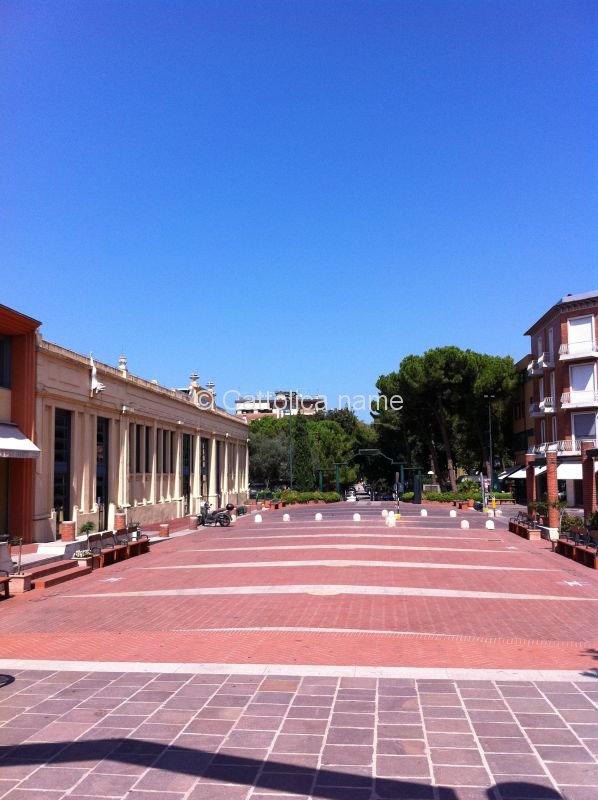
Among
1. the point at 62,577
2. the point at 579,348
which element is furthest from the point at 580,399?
the point at 62,577

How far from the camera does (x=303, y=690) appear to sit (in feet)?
26.1

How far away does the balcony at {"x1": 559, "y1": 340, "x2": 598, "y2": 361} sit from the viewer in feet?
148

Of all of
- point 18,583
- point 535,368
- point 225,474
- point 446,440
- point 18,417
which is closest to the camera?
point 18,583

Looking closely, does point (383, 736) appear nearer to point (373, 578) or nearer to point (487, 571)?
point (373, 578)

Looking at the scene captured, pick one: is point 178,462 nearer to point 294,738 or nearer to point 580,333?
point 580,333

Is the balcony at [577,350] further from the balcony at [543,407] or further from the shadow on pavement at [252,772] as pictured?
the shadow on pavement at [252,772]

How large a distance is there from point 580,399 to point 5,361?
3516 centimetres

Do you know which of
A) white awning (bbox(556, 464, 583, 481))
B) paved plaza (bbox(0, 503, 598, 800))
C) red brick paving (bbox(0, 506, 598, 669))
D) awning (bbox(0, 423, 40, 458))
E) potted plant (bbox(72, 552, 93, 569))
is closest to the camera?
paved plaza (bbox(0, 503, 598, 800))

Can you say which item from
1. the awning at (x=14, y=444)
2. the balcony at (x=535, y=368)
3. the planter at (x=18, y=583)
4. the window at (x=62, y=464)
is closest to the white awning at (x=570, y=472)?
the balcony at (x=535, y=368)

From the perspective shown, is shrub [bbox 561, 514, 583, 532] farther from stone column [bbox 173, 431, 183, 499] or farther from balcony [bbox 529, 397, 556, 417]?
stone column [bbox 173, 431, 183, 499]

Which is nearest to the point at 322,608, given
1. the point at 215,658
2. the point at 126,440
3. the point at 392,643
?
the point at 392,643

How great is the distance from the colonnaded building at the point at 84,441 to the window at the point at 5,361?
0.11 feet

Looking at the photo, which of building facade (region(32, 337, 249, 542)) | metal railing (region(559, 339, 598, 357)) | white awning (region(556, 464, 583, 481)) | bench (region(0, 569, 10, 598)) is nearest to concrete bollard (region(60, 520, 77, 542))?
building facade (region(32, 337, 249, 542))

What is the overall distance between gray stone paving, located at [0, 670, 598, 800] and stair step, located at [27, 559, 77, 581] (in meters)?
8.73
